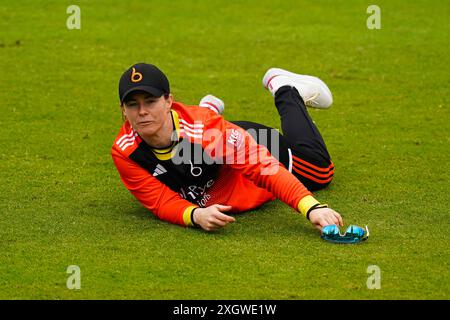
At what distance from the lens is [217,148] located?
675 cm

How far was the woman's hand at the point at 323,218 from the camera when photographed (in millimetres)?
6289

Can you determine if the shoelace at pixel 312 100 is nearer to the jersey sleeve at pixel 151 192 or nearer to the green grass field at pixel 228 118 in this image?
the green grass field at pixel 228 118

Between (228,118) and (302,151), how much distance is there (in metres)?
2.17

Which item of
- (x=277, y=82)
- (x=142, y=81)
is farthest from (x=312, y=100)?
(x=142, y=81)

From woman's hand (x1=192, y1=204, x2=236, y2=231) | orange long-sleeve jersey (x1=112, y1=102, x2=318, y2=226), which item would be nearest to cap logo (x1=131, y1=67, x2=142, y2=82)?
orange long-sleeve jersey (x1=112, y1=102, x2=318, y2=226)

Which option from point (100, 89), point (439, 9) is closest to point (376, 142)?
point (100, 89)

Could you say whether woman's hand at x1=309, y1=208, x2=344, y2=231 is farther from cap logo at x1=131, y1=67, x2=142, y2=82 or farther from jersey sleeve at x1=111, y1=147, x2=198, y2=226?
cap logo at x1=131, y1=67, x2=142, y2=82

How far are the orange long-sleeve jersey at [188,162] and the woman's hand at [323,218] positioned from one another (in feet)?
0.90

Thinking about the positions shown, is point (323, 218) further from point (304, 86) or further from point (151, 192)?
point (304, 86)

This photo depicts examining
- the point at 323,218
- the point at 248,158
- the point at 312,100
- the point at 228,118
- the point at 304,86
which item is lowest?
the point at 323,218

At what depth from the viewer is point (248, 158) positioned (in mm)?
6734

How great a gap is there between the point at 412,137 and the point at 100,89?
3.55 m

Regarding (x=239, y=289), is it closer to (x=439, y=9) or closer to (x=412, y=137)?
(x=412, y=137)
